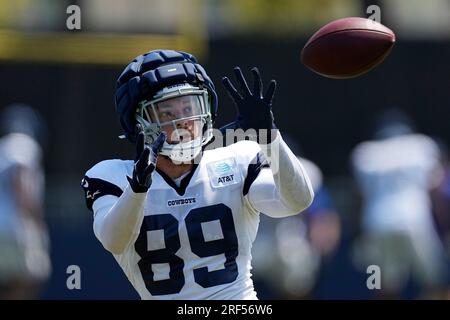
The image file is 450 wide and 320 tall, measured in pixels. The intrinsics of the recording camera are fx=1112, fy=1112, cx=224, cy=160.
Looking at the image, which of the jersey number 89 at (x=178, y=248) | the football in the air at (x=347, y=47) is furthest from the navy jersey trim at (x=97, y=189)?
the football in the air at (x=347, y=47)

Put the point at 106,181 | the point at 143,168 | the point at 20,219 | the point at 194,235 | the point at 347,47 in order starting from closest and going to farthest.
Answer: the point at 143,168 < the point at 194,235 < the point at 106,181 < the point at 347,47 < the point at 20,219

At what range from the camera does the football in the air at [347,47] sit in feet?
11.8

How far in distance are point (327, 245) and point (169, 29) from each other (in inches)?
78.8

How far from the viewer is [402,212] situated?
7.04m

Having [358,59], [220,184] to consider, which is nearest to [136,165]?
[220,184]

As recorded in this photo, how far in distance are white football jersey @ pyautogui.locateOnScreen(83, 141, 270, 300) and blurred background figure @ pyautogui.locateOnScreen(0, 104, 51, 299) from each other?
12.0 feet

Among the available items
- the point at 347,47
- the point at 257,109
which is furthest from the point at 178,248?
the point at 347,47

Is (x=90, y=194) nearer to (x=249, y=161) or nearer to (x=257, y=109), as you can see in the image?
(x=249, y=161)

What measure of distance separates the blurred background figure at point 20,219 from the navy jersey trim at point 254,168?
12.2ft

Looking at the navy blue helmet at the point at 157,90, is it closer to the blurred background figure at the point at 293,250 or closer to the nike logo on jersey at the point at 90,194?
the nike logo on jersey at the point at 90,194

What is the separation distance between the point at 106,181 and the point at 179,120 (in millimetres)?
291

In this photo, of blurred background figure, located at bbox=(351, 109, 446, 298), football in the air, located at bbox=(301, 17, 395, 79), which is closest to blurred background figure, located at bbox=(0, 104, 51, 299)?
blurred background figure, located at bbox=(351, 109, 446, 298)

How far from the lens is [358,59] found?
3.66 metres
